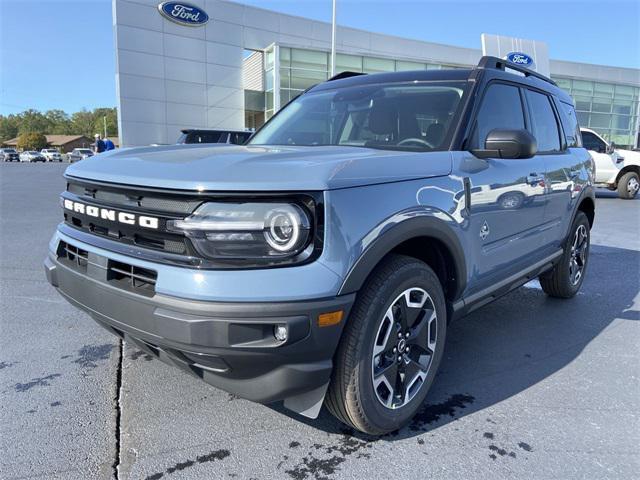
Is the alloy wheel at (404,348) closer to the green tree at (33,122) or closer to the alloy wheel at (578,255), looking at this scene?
the alloy wheel at (578,255)

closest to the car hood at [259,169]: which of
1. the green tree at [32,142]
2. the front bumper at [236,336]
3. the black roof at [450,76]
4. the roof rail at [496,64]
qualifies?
the front bumper at [236,336]

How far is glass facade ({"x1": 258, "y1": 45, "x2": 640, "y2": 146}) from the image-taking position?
88.8 feet

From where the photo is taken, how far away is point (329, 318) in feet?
6.40

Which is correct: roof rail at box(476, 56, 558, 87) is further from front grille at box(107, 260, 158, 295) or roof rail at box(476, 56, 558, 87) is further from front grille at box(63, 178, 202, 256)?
front grille at box(107, 260, 158, 295)

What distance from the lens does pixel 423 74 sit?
3.32 metres

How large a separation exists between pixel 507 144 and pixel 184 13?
89.0 ft

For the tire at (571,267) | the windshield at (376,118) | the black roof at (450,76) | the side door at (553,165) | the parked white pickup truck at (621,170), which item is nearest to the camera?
the windshield at (376,118)

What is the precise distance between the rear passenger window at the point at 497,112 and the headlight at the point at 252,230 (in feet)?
4.96

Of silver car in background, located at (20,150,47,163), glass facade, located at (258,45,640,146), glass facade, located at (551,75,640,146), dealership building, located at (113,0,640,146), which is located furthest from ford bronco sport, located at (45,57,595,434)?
silver car in background, located at (20,150,47,163)

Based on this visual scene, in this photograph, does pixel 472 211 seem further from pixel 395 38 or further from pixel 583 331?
pixel 395 38

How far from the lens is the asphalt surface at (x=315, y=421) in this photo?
7.39ft

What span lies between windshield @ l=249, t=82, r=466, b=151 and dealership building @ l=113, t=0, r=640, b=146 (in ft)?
77.7

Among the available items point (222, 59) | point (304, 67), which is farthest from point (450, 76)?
point (222, 59)

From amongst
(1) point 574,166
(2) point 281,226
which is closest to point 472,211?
(2) point 281,226
